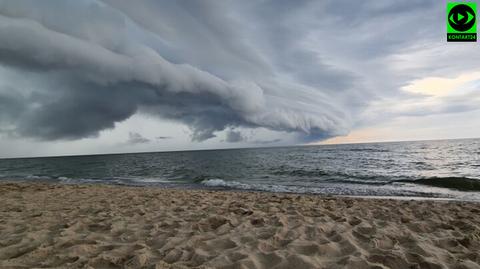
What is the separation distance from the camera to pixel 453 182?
1570cm

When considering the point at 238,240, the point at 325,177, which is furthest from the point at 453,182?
the point at 238,240

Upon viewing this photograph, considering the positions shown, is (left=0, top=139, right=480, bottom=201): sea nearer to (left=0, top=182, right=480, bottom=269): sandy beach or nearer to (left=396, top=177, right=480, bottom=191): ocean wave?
(left=396, top=177, right=480, bottom=191): ocean wave

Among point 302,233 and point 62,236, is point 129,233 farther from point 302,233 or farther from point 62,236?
point 302,233

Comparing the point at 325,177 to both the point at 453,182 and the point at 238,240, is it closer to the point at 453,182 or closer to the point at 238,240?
the point at 453,182

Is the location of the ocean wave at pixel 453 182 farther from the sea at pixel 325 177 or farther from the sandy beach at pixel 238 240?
the sandy beach at pixel 238 240

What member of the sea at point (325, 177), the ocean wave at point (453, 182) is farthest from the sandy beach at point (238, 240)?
the ocean wave at point (453, 182)

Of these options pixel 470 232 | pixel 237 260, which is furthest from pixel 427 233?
pixel 237 260

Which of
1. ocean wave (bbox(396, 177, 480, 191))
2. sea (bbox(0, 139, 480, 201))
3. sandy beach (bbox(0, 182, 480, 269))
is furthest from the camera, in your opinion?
ocean wave (bbox(396, 177, 480, 191))

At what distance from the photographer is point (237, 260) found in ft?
10.6

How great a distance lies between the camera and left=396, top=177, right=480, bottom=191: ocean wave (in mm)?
14300

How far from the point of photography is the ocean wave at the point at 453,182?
46.9 ft

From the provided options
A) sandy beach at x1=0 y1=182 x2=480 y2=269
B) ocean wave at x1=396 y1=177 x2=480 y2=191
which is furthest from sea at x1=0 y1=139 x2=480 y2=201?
sandy beach at x1=0 y1=182 x2=480 y2=269

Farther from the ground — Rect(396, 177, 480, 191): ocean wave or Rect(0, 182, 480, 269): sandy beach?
Rect(0, 182, 480, 269): sandy beach

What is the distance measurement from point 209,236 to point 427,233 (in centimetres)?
382
